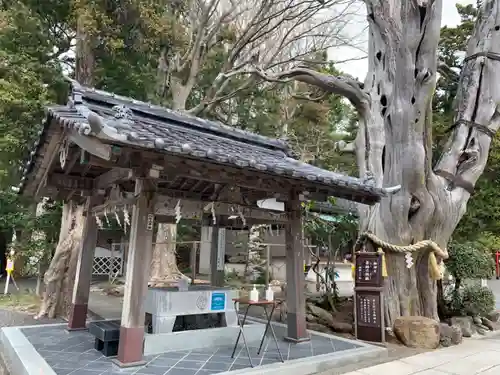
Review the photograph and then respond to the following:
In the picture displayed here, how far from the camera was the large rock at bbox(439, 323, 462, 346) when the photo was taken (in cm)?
756

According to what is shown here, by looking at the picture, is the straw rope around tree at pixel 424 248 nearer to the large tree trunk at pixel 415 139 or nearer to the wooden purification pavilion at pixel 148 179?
the large tree trunk at pixel 415 139

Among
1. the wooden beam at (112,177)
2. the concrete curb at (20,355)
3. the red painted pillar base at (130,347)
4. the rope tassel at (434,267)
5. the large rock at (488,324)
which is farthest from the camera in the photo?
the large rock at (488,324)

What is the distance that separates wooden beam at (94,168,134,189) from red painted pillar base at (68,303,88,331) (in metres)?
2.16

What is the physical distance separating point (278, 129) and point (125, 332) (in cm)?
1324

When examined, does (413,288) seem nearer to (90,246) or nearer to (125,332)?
(125,332)

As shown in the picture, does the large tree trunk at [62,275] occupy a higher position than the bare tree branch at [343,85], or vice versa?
the bare tree branch at [343,85]

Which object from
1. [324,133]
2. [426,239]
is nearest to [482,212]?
[426,239]

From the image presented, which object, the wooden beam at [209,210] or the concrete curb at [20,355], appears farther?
the wooden beam at [209,210]

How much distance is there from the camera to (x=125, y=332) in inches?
190

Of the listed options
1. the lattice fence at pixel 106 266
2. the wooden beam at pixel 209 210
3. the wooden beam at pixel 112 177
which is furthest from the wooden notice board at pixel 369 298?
the lattice fence at pixel 106 266

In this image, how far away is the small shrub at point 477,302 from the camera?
9.97 m

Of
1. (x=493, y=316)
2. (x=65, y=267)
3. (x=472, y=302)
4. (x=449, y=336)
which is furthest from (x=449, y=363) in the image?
(x=65, y=267)

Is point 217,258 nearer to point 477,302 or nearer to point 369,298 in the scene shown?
point 369,298

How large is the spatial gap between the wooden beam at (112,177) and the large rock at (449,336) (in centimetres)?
673
